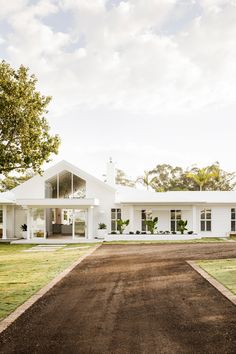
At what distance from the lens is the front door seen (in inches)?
1266

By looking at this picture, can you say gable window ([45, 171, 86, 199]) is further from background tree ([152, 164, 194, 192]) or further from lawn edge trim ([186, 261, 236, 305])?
background tree ([152, 164, 194, 192])

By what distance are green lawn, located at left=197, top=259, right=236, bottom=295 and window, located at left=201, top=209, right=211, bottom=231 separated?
52.6ft

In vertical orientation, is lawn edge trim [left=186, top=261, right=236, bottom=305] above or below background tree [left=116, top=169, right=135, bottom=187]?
below

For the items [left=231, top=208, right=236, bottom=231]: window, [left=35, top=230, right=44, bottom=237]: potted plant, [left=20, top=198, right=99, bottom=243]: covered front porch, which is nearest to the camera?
[left=20, top=198, right=99, bottom=243]: covered front porch

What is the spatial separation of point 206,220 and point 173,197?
11.2ft

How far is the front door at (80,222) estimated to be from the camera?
32156 millimetres

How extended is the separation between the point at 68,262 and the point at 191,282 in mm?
6953

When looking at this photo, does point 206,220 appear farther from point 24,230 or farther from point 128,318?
Result: point 128,318

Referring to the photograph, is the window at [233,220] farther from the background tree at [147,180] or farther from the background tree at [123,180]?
the background tree at [123,180]

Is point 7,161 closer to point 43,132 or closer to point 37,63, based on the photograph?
point 43,132

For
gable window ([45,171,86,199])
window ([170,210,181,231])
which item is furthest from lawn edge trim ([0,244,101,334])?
window ([170,210,181,231])

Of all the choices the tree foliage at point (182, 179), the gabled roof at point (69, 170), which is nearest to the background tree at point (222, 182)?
the tree foliage at point (182, 179)

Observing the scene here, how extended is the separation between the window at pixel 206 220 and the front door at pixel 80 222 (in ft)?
32.9

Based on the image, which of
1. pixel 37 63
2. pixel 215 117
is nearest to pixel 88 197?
pixel 215 117
